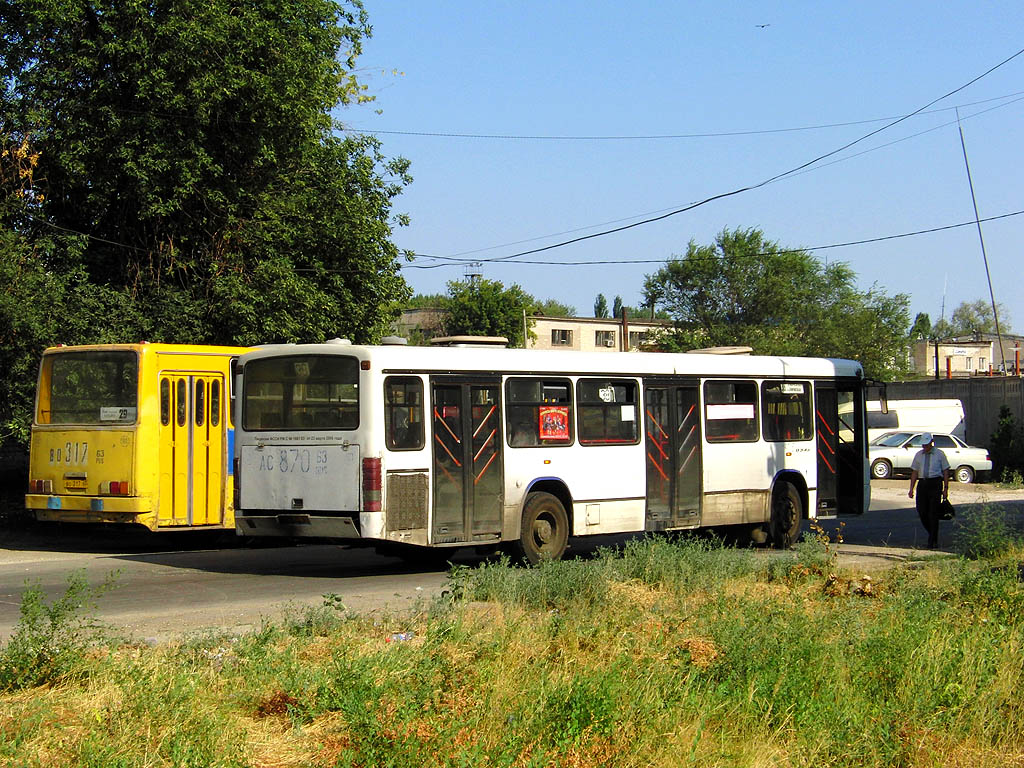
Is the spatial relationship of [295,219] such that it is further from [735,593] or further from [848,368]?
[735,593]

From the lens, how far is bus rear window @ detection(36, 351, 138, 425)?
16859 millimetres

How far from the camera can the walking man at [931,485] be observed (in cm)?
1800

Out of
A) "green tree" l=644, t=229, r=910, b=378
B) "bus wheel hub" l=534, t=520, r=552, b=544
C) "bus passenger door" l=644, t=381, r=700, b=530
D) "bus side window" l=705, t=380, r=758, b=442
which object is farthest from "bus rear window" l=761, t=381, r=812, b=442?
"green tree" l=644, t=229, r=910, b=378

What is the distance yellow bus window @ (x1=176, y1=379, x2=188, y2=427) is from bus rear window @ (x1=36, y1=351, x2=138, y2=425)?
0.65 meters

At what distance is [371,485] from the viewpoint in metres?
13.2

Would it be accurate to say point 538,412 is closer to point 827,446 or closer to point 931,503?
point 827,446

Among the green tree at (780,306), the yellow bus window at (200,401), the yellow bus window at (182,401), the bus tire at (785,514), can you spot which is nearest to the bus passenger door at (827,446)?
the bus tire at (785,514)

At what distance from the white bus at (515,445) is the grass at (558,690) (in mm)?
3812

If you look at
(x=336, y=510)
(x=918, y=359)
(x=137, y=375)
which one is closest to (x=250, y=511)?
(x=336, y=510)

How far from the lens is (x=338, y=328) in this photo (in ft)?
79.8

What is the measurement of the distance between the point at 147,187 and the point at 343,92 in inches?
351

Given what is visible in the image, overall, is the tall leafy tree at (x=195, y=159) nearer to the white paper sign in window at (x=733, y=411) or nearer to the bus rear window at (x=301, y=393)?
the bus rear window at (x=301, y=393)

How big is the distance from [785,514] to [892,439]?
22.7 m

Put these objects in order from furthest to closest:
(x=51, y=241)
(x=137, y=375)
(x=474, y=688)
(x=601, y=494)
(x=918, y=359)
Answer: (x=918, y=359) → (x=51, y=241) → (x=137, y=375) → (x=601, y=494) → (x=474, y=688)
